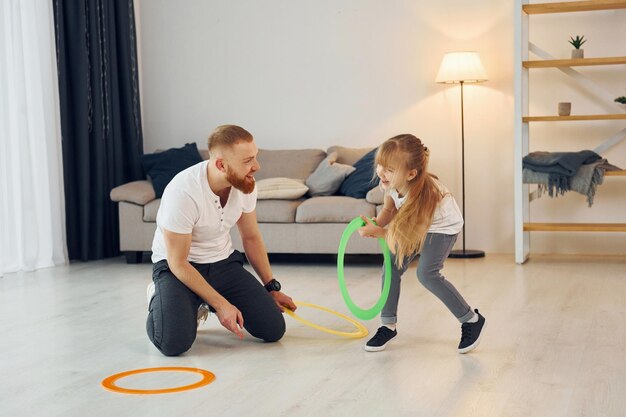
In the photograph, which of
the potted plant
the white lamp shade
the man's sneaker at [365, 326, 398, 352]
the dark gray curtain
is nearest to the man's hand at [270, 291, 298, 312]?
the man's sneaker at [365, 326, 398, 352]

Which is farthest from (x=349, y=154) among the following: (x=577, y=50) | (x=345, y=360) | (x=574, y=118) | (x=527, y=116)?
(x=345, y=360)

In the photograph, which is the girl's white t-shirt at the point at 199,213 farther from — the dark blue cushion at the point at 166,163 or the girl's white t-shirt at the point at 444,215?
the dark blue cushion at the point at 166,163

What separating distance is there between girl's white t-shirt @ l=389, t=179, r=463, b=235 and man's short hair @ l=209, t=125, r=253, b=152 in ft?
1.88

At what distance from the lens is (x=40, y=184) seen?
570 centimetres

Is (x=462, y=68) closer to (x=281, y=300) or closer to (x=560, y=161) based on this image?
(x=560, y=161)

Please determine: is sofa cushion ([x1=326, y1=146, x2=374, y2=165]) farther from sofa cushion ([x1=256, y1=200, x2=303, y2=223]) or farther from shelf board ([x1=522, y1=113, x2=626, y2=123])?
shelf board ([x1=522, y1=113, x2=626, y2=123])

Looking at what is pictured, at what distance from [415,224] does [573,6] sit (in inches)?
117

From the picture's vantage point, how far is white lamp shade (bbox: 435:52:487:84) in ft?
18.8

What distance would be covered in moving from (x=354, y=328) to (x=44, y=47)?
3.30 metres

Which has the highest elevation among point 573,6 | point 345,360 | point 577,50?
point 573,6

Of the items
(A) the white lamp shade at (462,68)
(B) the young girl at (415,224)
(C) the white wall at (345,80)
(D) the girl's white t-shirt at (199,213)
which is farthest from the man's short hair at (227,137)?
(C) the white wall at (345,80)

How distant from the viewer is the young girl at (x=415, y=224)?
302cm

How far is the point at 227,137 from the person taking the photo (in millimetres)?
3098

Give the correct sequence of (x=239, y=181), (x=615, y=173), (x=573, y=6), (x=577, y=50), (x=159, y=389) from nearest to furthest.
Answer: (x=159, y=389) < (x=239, y=181) < (x=615, y=173) < (x=573, y=6) < (x=577, y=50)
